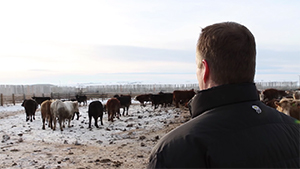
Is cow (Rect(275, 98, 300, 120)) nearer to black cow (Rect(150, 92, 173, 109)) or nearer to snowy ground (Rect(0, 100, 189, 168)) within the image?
snowy ground (Rect(0, 100, 189, 168))

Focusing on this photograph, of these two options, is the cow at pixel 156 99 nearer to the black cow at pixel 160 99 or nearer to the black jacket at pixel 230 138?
the black cow at pixel 160 99

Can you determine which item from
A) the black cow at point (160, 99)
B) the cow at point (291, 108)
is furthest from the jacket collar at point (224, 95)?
the black cow at point (160, 99)

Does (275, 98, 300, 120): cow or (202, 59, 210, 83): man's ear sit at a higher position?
(202, 59, 210, 83): man's ear

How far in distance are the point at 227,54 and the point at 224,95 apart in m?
0.25

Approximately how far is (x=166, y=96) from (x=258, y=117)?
2715cm

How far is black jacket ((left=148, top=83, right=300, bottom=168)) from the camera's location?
1.30 meters

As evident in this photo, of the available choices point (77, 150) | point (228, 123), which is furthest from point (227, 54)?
point (77, 150)

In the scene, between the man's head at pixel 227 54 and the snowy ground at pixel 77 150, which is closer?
the man's head at pixel 227 54

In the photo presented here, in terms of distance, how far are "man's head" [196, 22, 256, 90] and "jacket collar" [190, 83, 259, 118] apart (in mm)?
40

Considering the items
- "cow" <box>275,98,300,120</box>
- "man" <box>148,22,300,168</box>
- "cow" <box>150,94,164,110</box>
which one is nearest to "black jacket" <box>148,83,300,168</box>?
"man" <box>148,22,300,168</box>

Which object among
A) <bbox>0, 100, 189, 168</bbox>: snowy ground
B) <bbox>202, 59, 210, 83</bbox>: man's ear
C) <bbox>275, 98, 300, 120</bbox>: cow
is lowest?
<bbox>0, 100, 189, 168</bbox>: snowy ground

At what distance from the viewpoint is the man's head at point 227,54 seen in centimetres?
144

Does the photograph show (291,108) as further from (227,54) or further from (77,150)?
(227,54)

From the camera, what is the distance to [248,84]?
4.96ft
